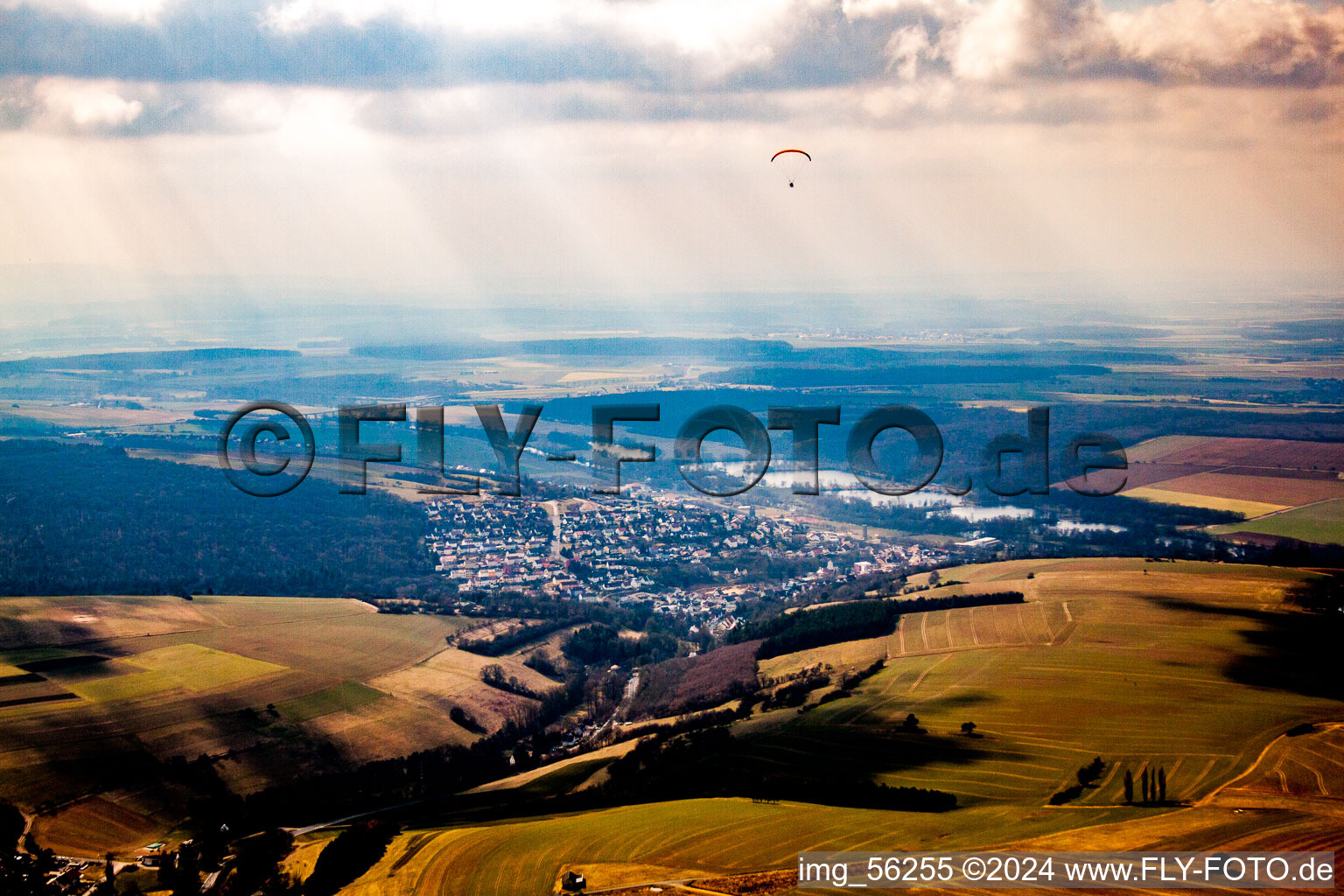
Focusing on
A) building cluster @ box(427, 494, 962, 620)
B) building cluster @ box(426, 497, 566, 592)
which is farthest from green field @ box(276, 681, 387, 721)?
building cluster @ box(426, 497, 566, 592)

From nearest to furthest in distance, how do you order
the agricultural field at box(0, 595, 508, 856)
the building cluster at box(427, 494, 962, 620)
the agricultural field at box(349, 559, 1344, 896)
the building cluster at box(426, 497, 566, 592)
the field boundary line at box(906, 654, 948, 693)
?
the agricultural field at box(349, 559, 1344, 896) → the agricultural field at box(0, 595, 508, 856) → the field boundary line at box(906, 654, 948, 693) → the building cluster at box(427, 494, 962, 620) → the building cluster at box(426, 497, 566, 592)

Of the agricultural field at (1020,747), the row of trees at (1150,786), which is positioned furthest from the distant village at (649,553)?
the row of trees at (1150,786)

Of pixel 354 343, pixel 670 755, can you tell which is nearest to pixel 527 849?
pixel 670 755

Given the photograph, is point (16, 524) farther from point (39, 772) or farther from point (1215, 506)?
point (1215, 506)

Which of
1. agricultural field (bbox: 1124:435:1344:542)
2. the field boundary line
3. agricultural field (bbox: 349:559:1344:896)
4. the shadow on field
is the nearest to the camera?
agricultural field (bbox: 349:559:1344:896)

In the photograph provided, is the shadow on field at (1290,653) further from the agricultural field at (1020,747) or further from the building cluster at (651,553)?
the building cluster at (651,553)

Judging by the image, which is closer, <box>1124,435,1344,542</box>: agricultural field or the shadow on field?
the shadow on field

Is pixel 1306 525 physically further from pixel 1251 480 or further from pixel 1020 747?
pixel 1020 747

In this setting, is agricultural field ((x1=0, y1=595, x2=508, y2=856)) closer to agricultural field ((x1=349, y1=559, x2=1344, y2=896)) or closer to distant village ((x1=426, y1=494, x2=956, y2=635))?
agricultural field ((x1=349, y1=559, x2=1344, y2=896))
